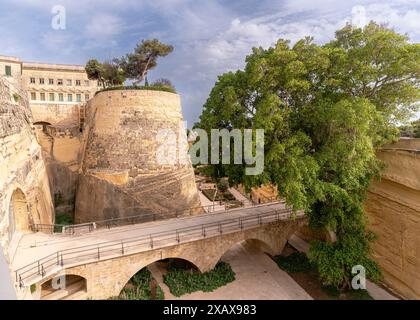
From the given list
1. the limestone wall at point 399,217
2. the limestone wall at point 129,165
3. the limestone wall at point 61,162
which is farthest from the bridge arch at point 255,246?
the limestone wall at point 61,162

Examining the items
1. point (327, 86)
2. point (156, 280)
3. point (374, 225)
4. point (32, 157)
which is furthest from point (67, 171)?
point (374, 225)

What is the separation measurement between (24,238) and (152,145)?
8.90 meters

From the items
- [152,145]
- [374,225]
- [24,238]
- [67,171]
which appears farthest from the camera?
[67,171]

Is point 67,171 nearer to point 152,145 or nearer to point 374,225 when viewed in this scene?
point 152,145

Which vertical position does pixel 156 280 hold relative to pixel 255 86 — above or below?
below

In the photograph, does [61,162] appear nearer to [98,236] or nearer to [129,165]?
[129,165]

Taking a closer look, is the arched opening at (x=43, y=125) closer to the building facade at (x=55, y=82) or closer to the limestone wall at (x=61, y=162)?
the limestone wall at (x=61, y=162)

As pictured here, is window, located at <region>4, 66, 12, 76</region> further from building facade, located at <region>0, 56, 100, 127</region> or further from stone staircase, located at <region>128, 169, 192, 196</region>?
stone staircase, located at <region>128, 169, 192, 196</region>

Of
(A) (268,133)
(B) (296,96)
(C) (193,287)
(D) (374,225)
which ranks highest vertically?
(B) (296,96)

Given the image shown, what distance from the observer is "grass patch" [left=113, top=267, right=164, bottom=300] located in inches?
539

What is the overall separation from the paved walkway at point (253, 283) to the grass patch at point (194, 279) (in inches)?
9.2

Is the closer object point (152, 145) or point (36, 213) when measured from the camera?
point (36, 213)

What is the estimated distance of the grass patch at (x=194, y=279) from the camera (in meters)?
15.0

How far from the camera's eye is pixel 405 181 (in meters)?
14.6
